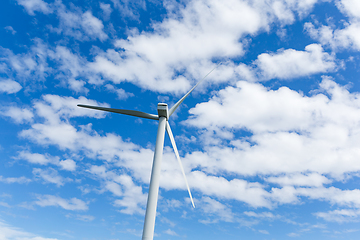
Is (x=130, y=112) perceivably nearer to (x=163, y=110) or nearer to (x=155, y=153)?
(x=163, y=110)

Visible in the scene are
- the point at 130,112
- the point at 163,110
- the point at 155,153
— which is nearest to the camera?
the point at 155,153

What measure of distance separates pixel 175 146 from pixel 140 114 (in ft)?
24.4

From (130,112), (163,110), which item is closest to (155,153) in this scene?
(163,110)

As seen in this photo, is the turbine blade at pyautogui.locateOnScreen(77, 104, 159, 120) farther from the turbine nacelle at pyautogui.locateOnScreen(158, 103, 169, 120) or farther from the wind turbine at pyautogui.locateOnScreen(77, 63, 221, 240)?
the turbine nacelle at pyautogui.locateOnScreen(158, 103, 169, 120)

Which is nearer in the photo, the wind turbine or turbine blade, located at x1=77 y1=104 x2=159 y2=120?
the wind turbine

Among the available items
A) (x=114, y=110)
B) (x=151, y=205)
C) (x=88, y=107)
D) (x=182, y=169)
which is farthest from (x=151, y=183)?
(x=88, y=107)

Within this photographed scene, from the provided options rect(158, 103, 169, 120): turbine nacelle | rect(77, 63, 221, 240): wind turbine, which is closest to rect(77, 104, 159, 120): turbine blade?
rect(77, 63, 221, 240): wind turbine

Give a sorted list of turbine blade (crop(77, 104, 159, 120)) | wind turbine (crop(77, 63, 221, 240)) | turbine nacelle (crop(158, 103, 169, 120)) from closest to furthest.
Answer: wind turbine (crop(77, 63, 221, 240)), turbine nacelle (crop(158, 103, 169, 120)), turbine blade (crop(77, 104, 159, 120))

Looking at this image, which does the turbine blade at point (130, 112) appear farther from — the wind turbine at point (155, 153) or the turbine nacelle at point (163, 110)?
the turbine nacelle at point (163, 110)

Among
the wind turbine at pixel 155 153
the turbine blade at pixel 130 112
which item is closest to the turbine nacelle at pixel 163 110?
the wind turbine at pixel 155 153

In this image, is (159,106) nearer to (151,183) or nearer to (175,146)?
(175,146)

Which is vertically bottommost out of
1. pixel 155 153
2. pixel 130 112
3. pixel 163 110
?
pixel 155 153

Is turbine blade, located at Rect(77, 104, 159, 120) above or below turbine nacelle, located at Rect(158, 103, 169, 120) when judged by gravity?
above

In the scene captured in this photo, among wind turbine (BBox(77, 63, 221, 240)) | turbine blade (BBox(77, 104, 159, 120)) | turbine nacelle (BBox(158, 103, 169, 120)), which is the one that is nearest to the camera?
wind turbine (BBox(77, 63, 221, 240))
